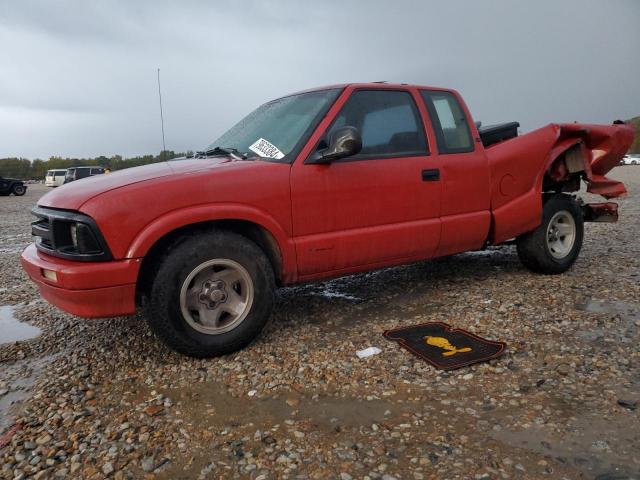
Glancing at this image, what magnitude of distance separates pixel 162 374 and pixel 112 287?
0.66m

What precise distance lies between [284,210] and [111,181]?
1.20 metres

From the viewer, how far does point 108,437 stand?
2451mm

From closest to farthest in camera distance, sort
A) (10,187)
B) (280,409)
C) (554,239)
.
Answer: (280,409) → (554,239) → (10,187)

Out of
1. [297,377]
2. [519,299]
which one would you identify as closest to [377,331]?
[297,377]

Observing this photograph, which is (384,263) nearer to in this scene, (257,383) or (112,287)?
(257,383)

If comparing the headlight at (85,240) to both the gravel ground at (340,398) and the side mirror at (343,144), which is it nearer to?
the gravel ground at (340,398)

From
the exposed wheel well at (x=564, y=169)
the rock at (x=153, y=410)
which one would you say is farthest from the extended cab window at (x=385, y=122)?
the rock at (x=153, y=410)

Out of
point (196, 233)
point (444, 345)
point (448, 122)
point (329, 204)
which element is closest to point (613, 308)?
point (444, 345)

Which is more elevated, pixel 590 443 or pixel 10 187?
pixel 10 187

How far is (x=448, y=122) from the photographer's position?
4414mm

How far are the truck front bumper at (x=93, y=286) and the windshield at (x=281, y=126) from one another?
4.37 ft

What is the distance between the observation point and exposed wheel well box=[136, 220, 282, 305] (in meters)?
3.22

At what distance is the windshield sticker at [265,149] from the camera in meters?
3.61

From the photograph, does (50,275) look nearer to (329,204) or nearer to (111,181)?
(111,181)
